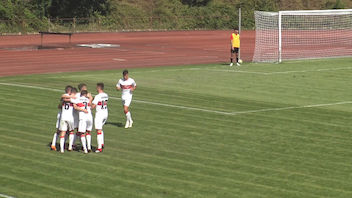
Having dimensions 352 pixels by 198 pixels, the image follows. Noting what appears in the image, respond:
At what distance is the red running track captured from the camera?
43344 millimetres

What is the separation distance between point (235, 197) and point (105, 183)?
9.38 feet

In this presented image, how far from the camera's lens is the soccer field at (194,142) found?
16344mm

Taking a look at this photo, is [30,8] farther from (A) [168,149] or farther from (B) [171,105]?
(A) [168,149]

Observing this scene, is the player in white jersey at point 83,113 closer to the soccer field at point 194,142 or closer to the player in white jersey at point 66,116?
the player in white jersey at point 66,116

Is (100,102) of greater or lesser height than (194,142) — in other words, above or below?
above

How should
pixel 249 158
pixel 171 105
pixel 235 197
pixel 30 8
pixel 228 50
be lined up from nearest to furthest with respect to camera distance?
1. pixel 235 197
2. pixel 249 158
3. pixel 171 105
4. pixel 228 50
5. pixel 30 8

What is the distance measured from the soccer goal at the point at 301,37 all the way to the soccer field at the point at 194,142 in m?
14.3

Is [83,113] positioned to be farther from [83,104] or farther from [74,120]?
Result: [74,120]

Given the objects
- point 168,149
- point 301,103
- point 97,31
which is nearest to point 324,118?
point 301,103

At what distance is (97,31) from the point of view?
73875mm

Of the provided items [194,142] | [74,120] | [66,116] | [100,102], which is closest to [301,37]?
[194,142]

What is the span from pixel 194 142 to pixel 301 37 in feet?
147

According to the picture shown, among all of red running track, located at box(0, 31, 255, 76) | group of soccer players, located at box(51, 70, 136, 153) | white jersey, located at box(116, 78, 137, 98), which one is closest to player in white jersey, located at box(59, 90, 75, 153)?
group of soccer players, located at box(51, 70, 136, 153)

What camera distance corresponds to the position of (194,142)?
21.2m
